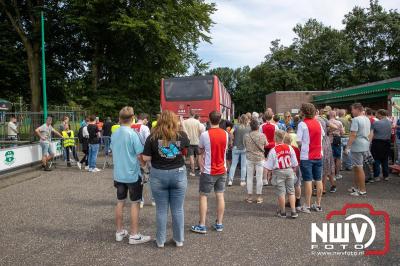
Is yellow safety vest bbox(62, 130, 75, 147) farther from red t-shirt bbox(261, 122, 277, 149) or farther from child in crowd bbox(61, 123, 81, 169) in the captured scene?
red t-shirt bbox(261, 122, 277, 149)

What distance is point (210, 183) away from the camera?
18.4 feet

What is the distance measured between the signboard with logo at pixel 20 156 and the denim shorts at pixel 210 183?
7.75m

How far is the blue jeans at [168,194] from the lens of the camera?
487 cm

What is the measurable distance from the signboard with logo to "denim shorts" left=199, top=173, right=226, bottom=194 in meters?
7.75

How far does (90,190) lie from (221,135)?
4714 mm

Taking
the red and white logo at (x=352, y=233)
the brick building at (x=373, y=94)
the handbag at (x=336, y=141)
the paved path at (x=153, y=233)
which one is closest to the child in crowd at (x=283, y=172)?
the paved path at (x=153, y=233)

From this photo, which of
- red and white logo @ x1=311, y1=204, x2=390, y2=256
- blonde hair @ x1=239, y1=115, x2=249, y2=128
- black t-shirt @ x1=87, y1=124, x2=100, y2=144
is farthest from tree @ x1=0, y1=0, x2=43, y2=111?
red and white logo @ x1=311, y1=204, x2=390, y2=256

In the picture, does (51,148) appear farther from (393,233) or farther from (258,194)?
(393,233)

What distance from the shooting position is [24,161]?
12.3 meters

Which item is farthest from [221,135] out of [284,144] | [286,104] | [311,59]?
[311,59]

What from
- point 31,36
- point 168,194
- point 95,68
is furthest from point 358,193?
point 31,36

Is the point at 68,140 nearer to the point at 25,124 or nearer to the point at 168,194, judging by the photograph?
the point at 25,124

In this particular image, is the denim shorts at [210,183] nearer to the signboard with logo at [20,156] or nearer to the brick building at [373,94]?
the signboard with logo at [20,156]

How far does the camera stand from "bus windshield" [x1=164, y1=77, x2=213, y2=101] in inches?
629
